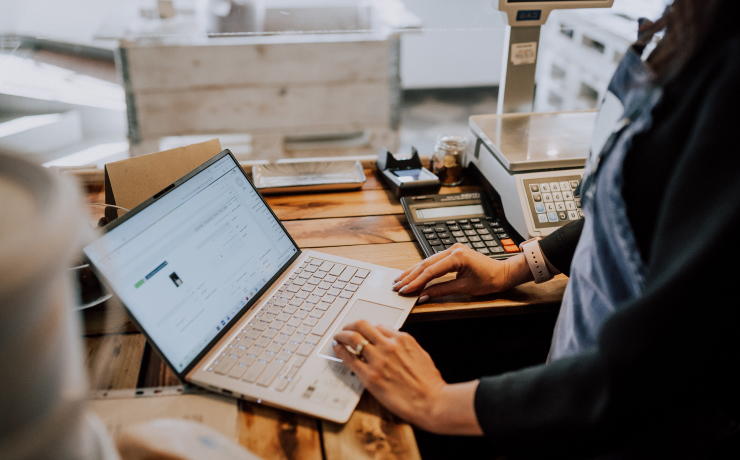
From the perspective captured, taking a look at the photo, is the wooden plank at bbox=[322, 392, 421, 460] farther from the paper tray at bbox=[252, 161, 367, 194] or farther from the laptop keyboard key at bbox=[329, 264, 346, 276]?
the paper tray at bbox=[252, 161, 367, 194]

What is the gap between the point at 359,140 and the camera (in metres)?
2.49

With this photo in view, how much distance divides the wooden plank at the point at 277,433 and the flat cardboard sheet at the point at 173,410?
2cm

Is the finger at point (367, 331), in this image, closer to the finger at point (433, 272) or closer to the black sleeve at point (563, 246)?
the finger at point (433, 272)

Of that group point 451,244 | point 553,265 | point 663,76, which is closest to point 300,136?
point 451,244

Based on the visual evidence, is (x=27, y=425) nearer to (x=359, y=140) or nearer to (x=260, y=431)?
(x=260, y=431)

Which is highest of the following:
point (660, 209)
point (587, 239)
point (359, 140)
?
point (660, 209)

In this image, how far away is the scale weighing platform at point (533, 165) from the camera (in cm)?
105

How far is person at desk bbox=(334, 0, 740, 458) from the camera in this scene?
42 centimetres

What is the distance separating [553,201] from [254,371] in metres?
0.73

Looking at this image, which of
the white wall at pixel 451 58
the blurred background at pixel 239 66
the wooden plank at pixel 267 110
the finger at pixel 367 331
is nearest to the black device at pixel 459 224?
the finger at pixel 367 331

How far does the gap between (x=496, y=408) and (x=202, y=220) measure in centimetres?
49

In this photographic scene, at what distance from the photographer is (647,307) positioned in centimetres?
46

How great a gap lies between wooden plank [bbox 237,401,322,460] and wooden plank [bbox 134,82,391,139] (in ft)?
5.71

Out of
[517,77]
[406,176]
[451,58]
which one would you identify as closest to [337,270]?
[406,176]
